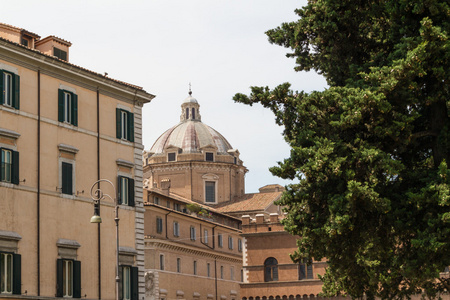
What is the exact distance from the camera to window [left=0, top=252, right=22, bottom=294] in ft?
89.1

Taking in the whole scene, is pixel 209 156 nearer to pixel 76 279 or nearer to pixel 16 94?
pixel 76 279

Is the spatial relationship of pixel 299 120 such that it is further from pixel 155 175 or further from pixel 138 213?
pixel 155 175

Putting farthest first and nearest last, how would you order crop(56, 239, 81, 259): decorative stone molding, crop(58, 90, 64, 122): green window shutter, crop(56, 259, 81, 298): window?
crop(58, 90, 64, 122): green window shutter
crop(56, 239, 81, 259): decorative stone molding
crop(56, 259, 81, 298): window

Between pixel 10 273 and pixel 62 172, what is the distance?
4569 millimetres

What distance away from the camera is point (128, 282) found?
32.5 metres

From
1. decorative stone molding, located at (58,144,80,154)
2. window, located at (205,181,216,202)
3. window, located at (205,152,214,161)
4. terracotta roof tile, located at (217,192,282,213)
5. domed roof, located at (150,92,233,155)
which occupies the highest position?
domed roof, located at (150,92,233,155)

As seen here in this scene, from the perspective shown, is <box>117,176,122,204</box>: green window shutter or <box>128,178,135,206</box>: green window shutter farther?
<box>128,178,135,206</box>: green window shutter

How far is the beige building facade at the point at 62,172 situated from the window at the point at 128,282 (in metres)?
0.04

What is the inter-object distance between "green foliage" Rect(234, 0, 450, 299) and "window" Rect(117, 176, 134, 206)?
10.0 metres

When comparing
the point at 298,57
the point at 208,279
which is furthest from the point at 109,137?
the point at 208,279

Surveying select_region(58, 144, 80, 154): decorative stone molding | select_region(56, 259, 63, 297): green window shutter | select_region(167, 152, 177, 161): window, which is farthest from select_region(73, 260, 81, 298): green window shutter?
select_region(167, 152, 177, 161): window

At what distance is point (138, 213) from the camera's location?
33.7m

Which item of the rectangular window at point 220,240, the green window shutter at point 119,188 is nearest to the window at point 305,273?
the rectangular window at point 220,240

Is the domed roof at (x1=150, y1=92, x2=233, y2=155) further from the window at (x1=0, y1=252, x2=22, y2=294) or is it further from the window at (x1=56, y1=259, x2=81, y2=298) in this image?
the window at (x1=0, y1=252, x2=22, y2=294)
